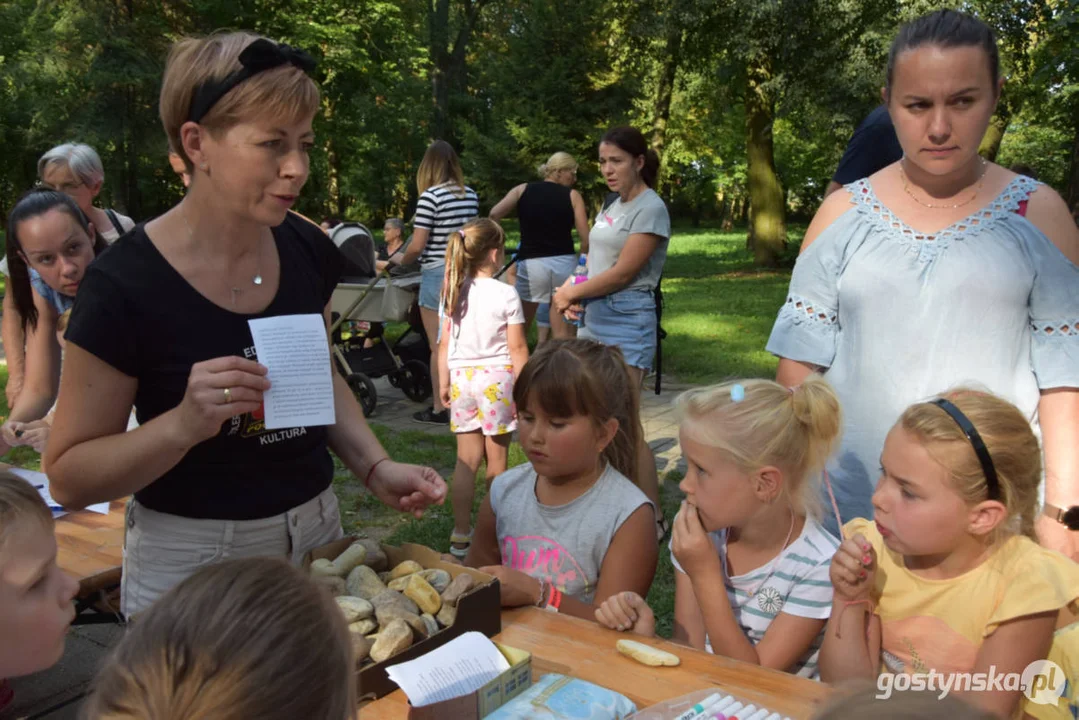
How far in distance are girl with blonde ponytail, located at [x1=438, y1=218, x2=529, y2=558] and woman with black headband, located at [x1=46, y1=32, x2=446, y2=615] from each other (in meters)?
2.51

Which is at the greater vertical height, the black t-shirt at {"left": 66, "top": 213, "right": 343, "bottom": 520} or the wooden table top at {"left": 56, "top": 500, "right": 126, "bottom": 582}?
the black t-shirt at {"left": 66, "top": 213, "right": 343, "bottom": 520}

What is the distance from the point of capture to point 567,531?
256 centimetres

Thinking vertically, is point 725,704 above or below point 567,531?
above

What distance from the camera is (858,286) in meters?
2.15

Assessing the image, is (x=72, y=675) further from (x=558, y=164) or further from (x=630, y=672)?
(x=558, y=164)

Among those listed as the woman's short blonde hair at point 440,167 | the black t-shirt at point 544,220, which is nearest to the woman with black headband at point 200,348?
the woman's short blonde hair at point 440,167

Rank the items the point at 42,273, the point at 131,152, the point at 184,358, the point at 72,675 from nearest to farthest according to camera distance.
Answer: the point at 184,358 < the point at 42,273 < the point at 72,675 < the point at 131,152

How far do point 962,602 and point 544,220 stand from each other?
5527 millimetres

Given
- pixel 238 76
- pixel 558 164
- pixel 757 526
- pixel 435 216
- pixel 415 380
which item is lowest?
pixel 415 380

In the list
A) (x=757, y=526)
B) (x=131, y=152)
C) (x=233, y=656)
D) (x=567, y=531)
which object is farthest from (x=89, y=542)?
(x=131, y=152)

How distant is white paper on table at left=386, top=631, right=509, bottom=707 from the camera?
1.51m

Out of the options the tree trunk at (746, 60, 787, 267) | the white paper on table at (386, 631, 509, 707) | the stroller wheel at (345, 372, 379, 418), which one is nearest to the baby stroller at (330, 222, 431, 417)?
the stroller wheel at (345, 372, 379, 418)

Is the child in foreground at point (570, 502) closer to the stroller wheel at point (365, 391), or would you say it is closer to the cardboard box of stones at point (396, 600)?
the cardboard box of stones at point (396, 600)

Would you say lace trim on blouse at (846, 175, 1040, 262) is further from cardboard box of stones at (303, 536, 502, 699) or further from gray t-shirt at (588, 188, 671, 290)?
gray t-shirt at (588, 188, 671, 290)
